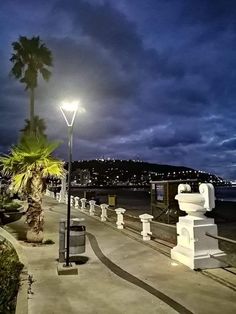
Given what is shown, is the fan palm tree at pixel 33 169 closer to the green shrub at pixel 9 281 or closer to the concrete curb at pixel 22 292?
the concrete curb at pixel 22 292

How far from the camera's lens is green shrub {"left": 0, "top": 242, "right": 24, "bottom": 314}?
19.0 feet

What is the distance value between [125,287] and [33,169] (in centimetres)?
577

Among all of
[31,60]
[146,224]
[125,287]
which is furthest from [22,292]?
[31,60]

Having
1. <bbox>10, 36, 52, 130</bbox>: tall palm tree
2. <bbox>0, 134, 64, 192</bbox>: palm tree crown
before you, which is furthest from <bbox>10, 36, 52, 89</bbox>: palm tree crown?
<bbox>0, 134, 64, 192</bbox>: palm tree crown

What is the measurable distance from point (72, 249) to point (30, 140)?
14.2 feet

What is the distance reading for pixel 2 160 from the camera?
12.2 metres

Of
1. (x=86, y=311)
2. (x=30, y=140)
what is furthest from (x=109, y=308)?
(x=30, y=140)

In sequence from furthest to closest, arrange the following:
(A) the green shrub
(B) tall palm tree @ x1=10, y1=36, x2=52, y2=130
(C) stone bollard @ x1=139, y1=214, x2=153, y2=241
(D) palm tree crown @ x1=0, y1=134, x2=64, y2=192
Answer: (B) tall palm tree @ x1=10, y1=36, x2=52, y2=130
(C) stone bollard @ x1=139, y1=214, x2=153, y2=241
(D) palm tree crown @ x1=0, y1=134, x2=64, y2=192
(A) the green shrub

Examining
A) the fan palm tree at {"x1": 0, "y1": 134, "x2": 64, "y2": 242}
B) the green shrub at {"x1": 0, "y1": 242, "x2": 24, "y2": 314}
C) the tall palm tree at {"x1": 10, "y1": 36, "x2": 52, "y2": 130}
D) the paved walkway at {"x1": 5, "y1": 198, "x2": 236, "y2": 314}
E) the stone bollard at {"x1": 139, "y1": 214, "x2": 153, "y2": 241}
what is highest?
the tall palm tree at {"x1": 10, "y1": 36, "x2": 52, "y2": 130}

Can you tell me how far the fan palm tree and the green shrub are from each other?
2148 millimetres

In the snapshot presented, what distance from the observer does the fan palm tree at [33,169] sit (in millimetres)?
11805

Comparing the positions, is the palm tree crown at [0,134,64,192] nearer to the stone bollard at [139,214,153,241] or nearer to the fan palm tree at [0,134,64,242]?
the fan palm tree at [0,134,64,242]

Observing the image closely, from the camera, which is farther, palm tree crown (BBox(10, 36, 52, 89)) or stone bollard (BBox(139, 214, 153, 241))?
palm tree crown (BBox(10, 36, 52, 89))

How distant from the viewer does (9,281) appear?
268 inches
